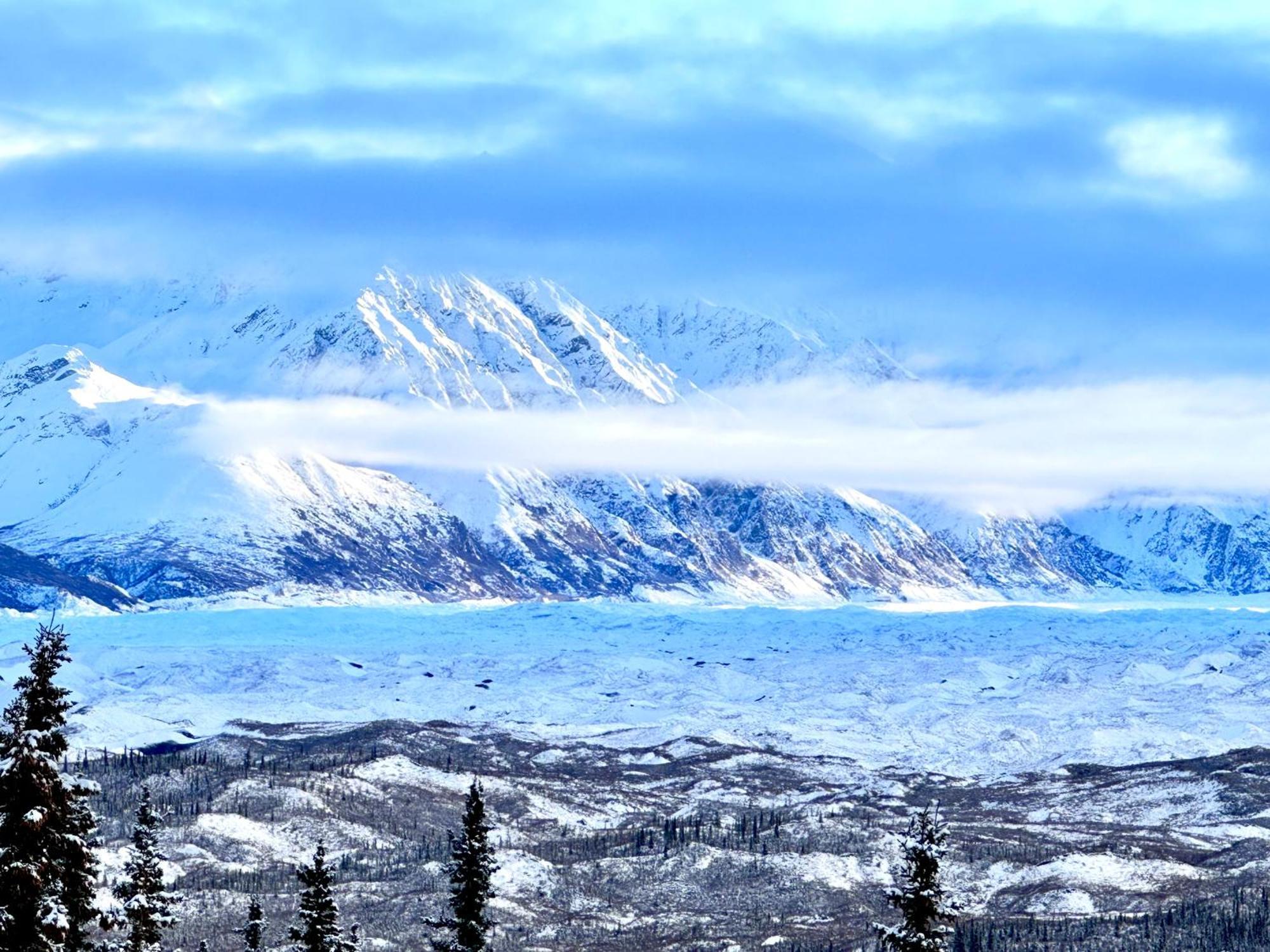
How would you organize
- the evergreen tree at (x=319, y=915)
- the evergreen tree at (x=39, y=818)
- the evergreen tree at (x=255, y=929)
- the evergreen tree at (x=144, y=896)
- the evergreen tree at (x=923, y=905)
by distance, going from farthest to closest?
the evergreen tree at (x=255, y=929) < the evergreen tree at (x=319, y=915) < the evergreen tree at (x=144, y=896) < the evergreen tree at (x=923, y=905) < the evergreen tree at (x=39, y=818)

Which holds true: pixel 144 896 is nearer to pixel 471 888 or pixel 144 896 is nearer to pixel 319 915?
pixel 319 915

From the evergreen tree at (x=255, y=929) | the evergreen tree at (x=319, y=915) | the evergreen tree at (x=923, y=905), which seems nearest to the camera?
the evergreen tree at (x=923, y=905)

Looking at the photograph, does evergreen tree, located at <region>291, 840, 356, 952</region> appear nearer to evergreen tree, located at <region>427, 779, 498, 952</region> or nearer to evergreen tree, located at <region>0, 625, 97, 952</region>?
evergreen tree, located at <region>427, 779, 498, 952</region>

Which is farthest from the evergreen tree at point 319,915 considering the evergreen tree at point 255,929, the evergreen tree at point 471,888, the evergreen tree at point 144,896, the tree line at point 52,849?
the evergreen tree at point 255,929

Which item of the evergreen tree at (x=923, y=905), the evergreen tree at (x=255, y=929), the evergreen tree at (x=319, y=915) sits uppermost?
the evergreen tree at (x=923, y=905)

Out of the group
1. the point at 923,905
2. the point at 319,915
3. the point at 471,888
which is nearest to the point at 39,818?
the point at 319,915

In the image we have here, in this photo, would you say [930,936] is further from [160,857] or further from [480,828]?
[160,857]

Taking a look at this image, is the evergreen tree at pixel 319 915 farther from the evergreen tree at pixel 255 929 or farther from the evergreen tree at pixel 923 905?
the evergreen tree at pixel 923 905

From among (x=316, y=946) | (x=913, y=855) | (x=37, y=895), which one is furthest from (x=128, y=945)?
(x=913, y=855)
